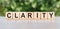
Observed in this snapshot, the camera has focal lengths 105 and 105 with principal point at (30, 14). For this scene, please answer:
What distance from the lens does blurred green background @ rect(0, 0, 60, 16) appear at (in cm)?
57

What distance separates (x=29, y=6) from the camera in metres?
0.58

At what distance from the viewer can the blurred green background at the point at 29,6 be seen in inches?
22.5

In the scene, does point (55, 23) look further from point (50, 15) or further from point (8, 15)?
point (8, 15)

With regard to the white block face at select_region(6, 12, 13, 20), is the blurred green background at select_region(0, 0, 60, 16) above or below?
above

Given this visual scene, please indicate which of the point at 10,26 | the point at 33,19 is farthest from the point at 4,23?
the point at 33,19

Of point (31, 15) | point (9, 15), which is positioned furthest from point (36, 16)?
point (9, 15)

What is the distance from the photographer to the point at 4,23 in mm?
579

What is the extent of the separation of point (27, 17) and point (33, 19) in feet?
0.11

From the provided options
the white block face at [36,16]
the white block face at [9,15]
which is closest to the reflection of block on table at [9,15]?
the white block face at [9,15]

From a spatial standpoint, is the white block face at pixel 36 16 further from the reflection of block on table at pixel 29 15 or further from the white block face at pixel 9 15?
the white block face at pixel 9 15

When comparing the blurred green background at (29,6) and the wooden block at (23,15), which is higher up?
the blurred green background at (29,6)

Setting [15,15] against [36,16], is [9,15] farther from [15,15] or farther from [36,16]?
[36,16]

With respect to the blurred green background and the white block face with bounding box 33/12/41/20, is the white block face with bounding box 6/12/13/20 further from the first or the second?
the white block face with bounding box 33/12/41/20

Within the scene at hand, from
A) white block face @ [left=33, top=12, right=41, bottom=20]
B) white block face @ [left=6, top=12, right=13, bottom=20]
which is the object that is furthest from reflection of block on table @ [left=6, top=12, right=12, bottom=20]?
white block face @ [left=33, top=12, right=41, bottom=20]
